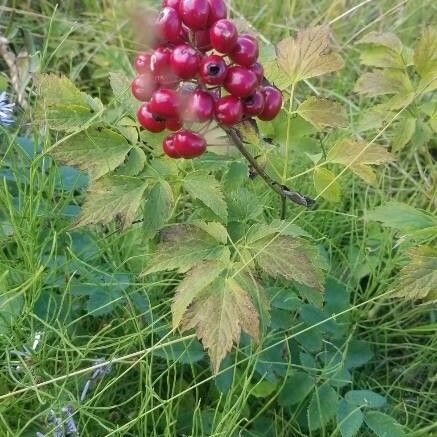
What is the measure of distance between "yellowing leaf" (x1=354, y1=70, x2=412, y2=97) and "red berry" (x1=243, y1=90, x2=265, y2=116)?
0.48 m

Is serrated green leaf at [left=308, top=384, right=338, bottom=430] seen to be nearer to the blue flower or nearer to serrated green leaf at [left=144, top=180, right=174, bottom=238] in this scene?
serrated green leaf at [left=144, top=180, right=174, bottom=238]

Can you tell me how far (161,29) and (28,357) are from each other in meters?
0.59

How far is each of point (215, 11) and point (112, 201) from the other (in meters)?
0.31

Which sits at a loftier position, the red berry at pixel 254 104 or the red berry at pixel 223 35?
the red berry at pixel 223 35

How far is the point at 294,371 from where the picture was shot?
4.39 ft

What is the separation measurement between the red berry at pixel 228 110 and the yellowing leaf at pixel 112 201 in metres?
0.17

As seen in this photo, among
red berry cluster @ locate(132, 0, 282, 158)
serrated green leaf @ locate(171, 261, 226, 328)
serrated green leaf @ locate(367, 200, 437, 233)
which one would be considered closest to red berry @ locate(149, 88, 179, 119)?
red berry cluster @ locate(132, 0, 282, 158)

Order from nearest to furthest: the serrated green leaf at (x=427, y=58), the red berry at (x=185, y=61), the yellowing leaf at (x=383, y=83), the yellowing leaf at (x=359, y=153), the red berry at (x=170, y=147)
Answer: the red berry at (x=185, y=61) < the red berry at (x=170, y=147) < the yellowing leaf at (x=359, y=153) < the serrated green leaf at (x=427, y=58) < the yellowing leaf at (x=383, y=83)

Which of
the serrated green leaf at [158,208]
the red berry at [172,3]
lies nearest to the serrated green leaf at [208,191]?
the serrated green leaf at [158,208]

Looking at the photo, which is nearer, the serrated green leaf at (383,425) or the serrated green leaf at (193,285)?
the serrated green leaf at (193,285)

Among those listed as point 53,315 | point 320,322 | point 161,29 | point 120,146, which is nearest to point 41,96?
point 120,146

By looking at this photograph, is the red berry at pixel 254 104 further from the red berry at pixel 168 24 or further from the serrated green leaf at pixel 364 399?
the serrated green leaf at pixel 364 399

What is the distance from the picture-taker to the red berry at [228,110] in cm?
103

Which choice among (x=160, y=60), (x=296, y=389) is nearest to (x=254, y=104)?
(x=160, y=60)
